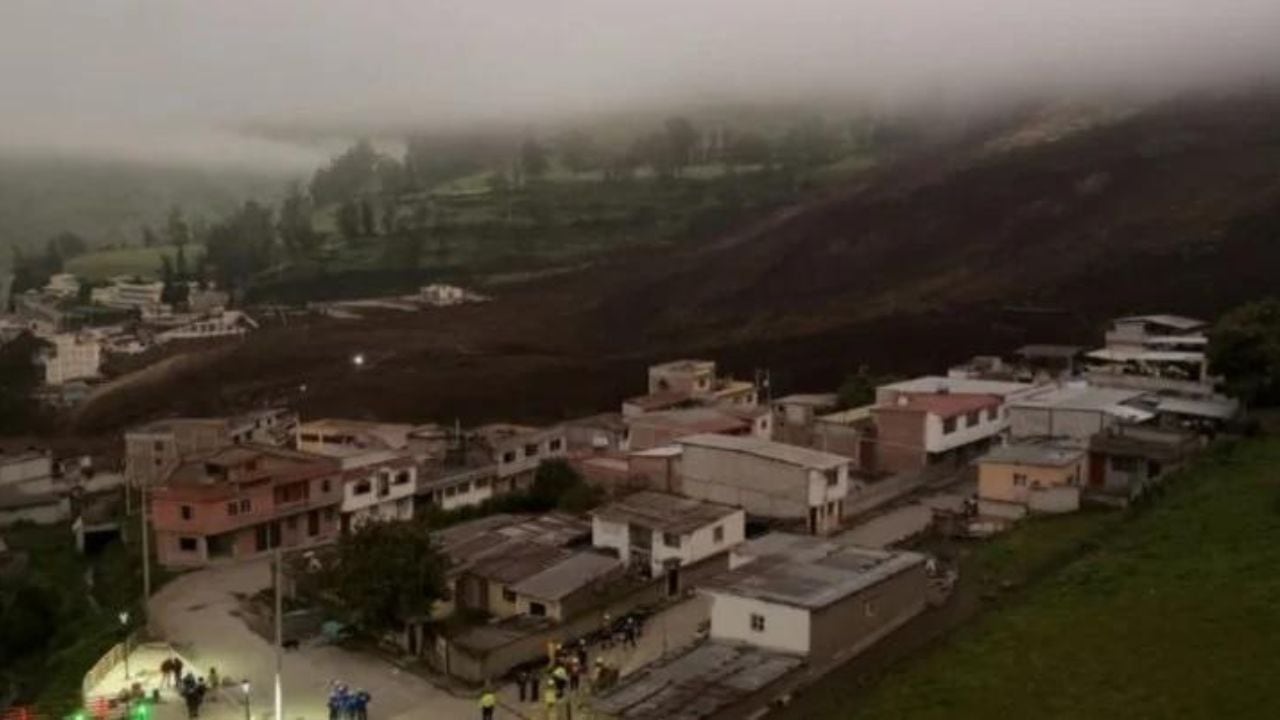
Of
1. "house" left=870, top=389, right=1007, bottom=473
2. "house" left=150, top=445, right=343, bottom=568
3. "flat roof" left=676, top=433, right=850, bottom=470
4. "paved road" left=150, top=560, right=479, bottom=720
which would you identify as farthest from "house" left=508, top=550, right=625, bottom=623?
"house" left=870, top=389, right=1007, bottom=473

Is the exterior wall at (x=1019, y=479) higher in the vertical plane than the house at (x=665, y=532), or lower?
higher

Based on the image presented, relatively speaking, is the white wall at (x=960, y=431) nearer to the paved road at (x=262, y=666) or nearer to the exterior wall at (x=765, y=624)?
the exterior wall at (x=765, y=624)

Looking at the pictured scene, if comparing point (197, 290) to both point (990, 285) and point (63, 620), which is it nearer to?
point (990, 285)

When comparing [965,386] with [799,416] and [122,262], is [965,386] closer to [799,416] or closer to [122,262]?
[799,416]

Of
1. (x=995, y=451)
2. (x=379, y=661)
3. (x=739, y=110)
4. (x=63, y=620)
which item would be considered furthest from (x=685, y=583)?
(x=739, y=110)

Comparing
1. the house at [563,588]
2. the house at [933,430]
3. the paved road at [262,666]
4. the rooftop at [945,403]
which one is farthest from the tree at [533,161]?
the house at [563,588]

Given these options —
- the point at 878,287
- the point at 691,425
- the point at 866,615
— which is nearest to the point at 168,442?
the point at 691,425
